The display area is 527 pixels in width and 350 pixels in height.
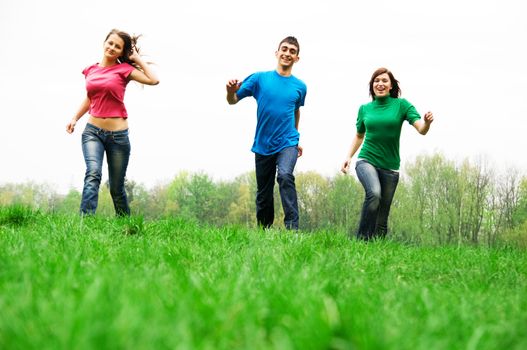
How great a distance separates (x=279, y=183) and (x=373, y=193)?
1.36 m

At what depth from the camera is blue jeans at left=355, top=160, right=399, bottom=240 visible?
7457 millimetres

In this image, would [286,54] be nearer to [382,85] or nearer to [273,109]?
[273,109]

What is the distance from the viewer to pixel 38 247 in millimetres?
3447

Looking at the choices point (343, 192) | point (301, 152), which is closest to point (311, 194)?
point (343, 192)

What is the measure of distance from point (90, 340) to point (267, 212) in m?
6.56

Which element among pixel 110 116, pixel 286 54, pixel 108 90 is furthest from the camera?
pixel 286 54

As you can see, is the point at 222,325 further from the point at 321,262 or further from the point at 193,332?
the point at 321,262

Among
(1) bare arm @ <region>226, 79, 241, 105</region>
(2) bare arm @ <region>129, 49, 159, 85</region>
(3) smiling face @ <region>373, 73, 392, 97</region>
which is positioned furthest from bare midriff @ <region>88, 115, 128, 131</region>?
(3) smiling face @ <region>373, 73, 392, 97</region>

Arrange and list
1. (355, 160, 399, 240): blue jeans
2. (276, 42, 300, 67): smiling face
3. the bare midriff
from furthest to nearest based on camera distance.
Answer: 1. (276, 42, 300, 67): smiling face
2. (355, 160, 399, 240): blue jeans
3. the bare midriff

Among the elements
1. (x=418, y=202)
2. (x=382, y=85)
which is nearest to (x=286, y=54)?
(x=382, y=85)

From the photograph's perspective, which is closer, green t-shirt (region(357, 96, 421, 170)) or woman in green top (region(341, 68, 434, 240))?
woman in green top (region(341, 68, 434, 240))

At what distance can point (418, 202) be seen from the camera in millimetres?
51500

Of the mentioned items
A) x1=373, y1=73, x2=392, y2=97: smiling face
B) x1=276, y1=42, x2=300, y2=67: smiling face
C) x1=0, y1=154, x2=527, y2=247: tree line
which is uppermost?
x1=276, y1=42, x2=300, y2=67: smiling face

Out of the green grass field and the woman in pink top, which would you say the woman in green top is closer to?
the green grass field
